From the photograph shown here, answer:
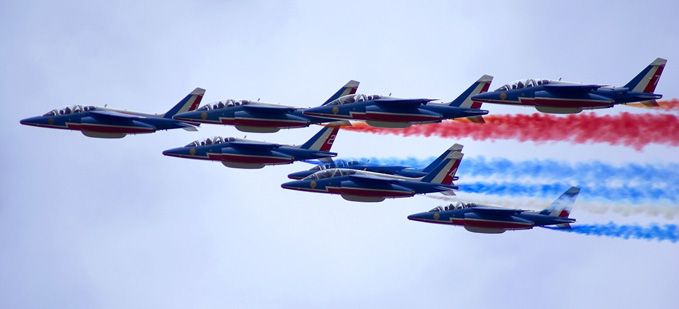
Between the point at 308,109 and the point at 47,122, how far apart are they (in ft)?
70.6

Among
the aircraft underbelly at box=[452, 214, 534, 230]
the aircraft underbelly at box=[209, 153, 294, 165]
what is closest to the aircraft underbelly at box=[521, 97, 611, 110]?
the aircraft underbelly at box=[452, 214, 534, 230]

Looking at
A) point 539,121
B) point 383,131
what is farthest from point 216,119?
point 539,121

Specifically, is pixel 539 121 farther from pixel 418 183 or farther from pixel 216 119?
pixel 216 119

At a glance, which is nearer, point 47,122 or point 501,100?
point 501,100

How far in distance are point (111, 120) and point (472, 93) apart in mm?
26976

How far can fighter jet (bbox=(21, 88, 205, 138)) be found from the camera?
151000 mm

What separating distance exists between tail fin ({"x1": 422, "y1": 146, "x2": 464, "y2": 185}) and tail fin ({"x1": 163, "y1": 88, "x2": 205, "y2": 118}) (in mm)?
18350

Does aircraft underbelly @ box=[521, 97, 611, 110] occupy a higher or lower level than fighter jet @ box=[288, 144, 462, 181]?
higher

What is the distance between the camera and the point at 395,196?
147125mm

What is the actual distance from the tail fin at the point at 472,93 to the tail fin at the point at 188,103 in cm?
2015

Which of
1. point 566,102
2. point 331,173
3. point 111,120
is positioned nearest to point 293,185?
point 331,173

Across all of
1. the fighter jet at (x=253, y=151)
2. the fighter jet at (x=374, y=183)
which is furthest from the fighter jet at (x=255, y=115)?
the fighter jet at (x=374, y=183)

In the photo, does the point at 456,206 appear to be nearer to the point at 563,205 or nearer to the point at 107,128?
the point at 563,205

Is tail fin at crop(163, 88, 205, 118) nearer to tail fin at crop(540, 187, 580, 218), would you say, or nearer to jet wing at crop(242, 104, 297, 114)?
jet wing at crop(242, 104, 297, 114)
